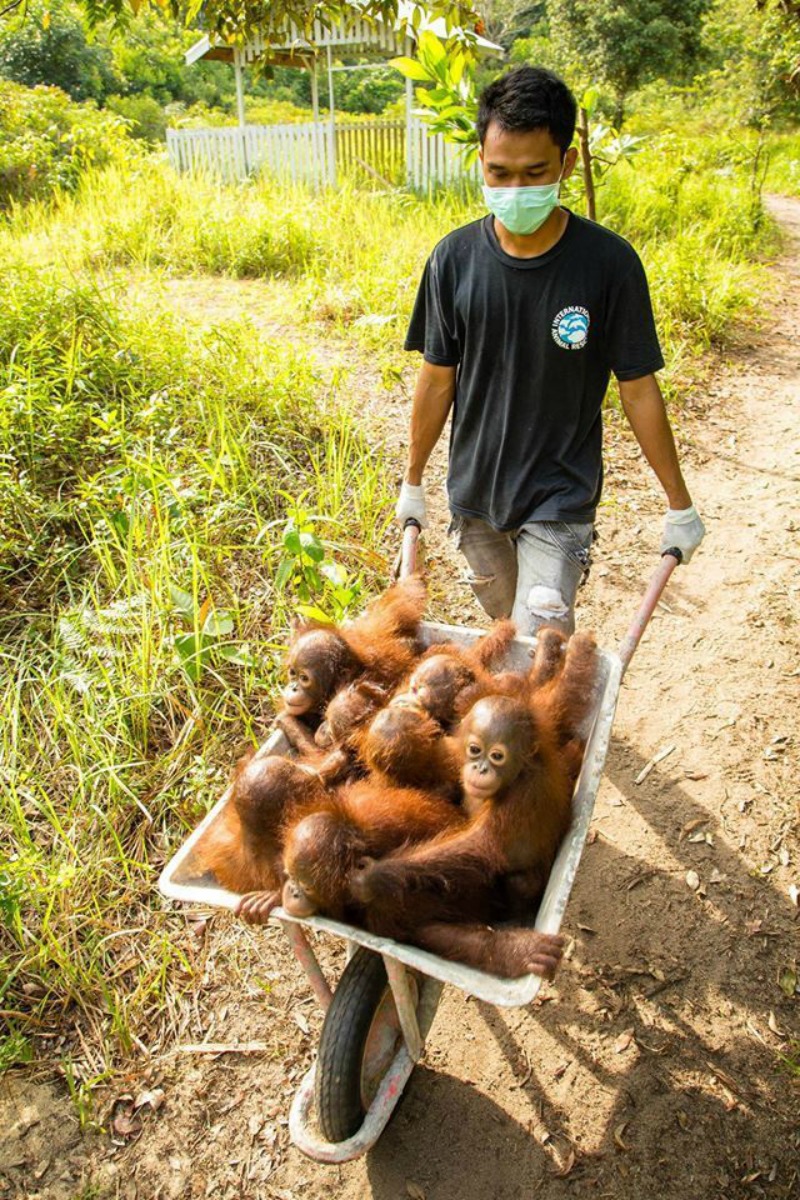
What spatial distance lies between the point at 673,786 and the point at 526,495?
1.44 m

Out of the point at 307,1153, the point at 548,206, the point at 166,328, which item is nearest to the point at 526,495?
the point at 548,206

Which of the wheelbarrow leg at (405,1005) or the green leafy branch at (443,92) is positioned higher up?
the green leafy branch at (443,92)

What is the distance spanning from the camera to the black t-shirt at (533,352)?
7.98ft

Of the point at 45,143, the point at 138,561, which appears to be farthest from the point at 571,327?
the point at 45,143

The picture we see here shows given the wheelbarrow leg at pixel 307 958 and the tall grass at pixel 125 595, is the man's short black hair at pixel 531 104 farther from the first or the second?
the wheelbarrow leg at pixel 307 958

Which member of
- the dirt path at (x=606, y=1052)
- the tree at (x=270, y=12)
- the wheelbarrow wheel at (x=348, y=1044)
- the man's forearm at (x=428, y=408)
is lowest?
the dirt path at (x=606, y=1052)

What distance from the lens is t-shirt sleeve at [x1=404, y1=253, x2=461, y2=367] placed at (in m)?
2.64

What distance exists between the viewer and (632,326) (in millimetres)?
2424

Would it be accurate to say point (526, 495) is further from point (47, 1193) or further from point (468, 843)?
point (47, 1193)

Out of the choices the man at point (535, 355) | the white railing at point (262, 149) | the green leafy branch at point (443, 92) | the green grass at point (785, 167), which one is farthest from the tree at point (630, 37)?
the man at point (535, 355)

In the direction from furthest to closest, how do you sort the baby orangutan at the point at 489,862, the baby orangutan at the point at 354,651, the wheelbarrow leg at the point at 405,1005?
the baby orangutan at the point at 354,651
the wheelbarrow leg at the point at 405,1005
the baby orangutan at the point at 489,862

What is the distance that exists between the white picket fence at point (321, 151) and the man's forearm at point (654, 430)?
421 inches

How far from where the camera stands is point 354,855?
1.66 metres

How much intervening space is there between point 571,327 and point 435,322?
45cm
